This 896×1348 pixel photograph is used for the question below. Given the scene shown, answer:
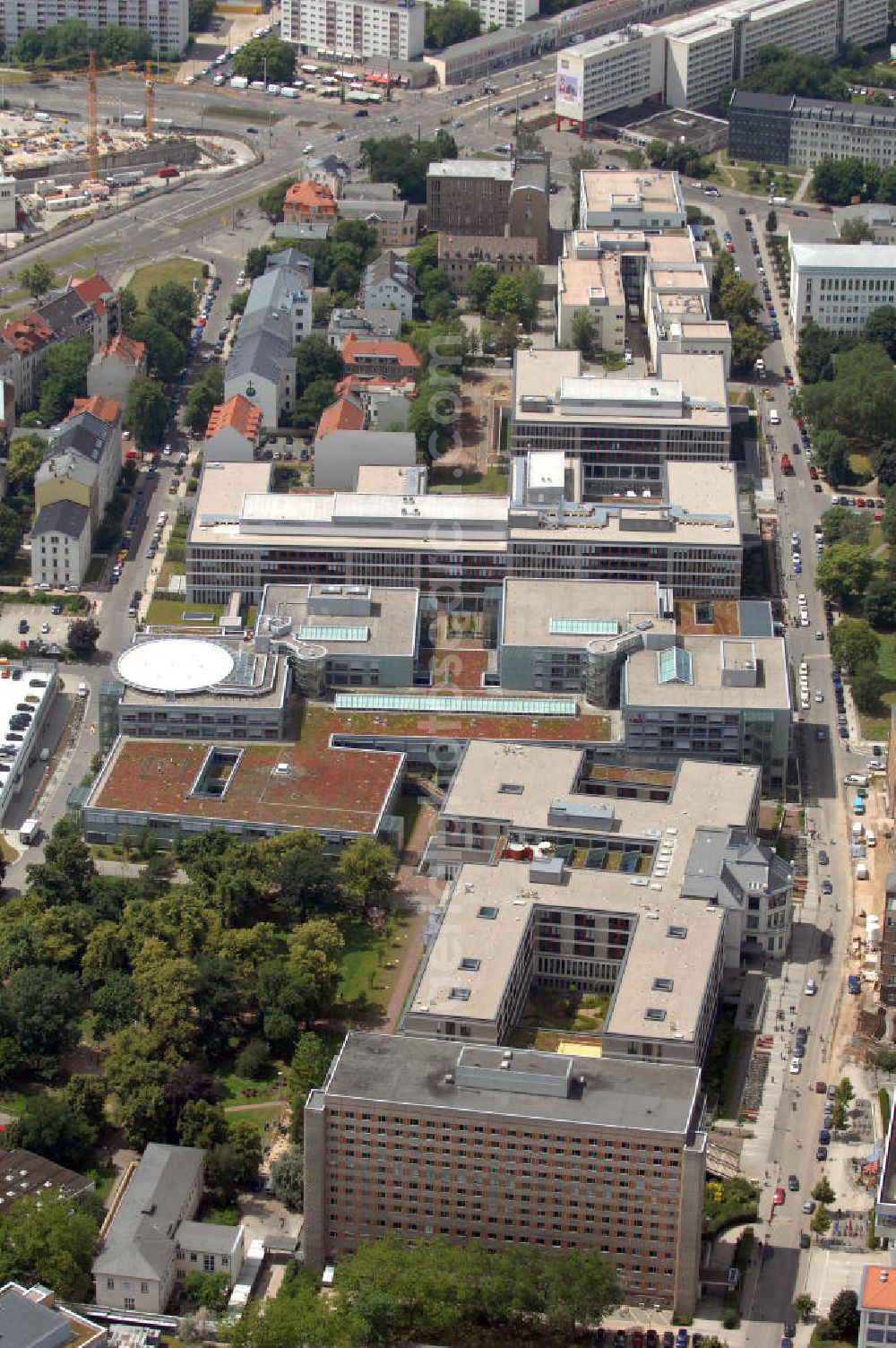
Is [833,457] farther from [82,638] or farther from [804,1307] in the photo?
[804,1307]

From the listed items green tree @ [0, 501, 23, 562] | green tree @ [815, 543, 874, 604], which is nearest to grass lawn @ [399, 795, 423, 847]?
green tree @ [815, 543, 874, 604]

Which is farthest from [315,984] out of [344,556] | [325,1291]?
[344,556]

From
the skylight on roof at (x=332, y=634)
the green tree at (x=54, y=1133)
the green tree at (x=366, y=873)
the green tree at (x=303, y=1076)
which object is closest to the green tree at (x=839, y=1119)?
the green tree at (x=303, y=1076)

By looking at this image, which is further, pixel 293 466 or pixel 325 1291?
pixel 293 466

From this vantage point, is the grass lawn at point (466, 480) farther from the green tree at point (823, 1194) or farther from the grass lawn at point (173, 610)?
the green tree at point (823, 1194)

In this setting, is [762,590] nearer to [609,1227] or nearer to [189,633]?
[189,633]

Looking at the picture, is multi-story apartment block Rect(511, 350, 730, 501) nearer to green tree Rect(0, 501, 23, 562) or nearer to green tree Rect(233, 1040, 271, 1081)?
green tree Rect(0, 501, 23, 562)
